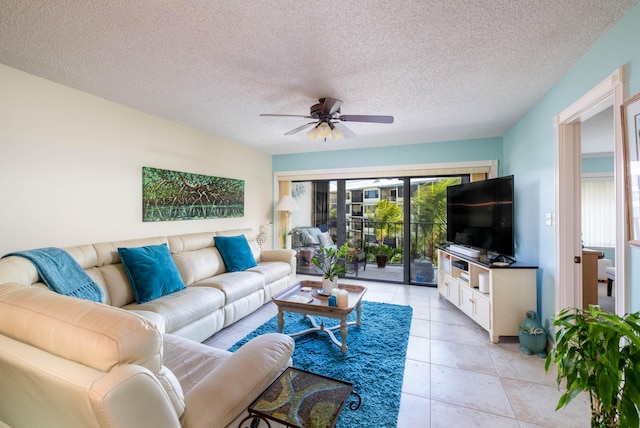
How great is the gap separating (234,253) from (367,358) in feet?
7.09

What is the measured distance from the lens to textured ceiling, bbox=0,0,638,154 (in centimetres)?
155

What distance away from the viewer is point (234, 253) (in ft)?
12.2

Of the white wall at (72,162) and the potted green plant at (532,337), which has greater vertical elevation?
the white wall at (72,162)

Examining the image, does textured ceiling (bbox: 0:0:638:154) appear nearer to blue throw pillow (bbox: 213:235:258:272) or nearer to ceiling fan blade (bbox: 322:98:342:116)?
ceiling fan blade (bbox: 322:98:342:116)

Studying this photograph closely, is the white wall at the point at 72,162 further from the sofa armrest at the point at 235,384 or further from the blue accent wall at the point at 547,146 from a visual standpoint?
the blue accent wall at the point at 547,146

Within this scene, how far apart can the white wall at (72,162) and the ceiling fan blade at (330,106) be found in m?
2.10

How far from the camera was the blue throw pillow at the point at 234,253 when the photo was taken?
367 cm

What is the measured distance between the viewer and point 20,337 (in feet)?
3.14

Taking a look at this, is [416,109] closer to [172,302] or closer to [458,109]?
[458,109]

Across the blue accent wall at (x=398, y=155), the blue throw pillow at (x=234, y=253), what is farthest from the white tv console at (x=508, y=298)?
the blue throw pillow at (x=234, y=253)

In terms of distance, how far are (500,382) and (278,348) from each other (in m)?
1.83

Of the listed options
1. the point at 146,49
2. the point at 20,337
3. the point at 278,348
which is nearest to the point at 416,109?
the point at 146,49

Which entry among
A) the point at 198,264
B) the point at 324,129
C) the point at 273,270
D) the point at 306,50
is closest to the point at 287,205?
the point at 273,270

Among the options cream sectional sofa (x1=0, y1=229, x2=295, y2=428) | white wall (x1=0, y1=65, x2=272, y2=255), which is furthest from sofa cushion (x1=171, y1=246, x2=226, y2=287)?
cream sectional sofa (x1=0, y1=229, x2=295, y2=428)
